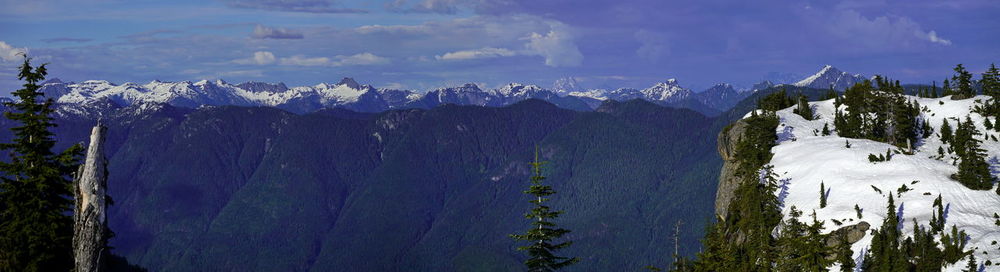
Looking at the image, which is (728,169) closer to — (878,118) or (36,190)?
(878,118)

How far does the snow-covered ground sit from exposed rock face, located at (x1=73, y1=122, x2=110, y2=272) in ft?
342

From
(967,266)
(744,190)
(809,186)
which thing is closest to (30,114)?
(967,266)

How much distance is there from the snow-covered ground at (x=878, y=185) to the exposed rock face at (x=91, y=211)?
342 ft

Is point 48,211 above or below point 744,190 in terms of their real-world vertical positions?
above

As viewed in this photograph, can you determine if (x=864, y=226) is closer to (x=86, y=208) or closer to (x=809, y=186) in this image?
(x=809, y=186)

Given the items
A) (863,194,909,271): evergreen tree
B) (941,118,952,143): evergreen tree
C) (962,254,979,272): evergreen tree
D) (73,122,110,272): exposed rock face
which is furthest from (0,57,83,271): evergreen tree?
(941,118,952,143): evergreen tree

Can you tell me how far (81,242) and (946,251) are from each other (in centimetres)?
10560

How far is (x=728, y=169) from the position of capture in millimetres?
156750

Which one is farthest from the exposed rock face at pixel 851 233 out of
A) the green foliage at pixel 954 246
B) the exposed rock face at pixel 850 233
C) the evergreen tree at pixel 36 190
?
the evergreen tree at pixel 36 190

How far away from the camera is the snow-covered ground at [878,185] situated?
112 meters

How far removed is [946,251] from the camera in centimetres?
10025

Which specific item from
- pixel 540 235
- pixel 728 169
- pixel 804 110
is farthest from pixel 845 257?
pixel 804 110

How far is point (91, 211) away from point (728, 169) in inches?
5691

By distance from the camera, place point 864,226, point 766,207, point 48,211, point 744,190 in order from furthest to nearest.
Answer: point 744,190
point 766,207
point 864,226
point 48,211
